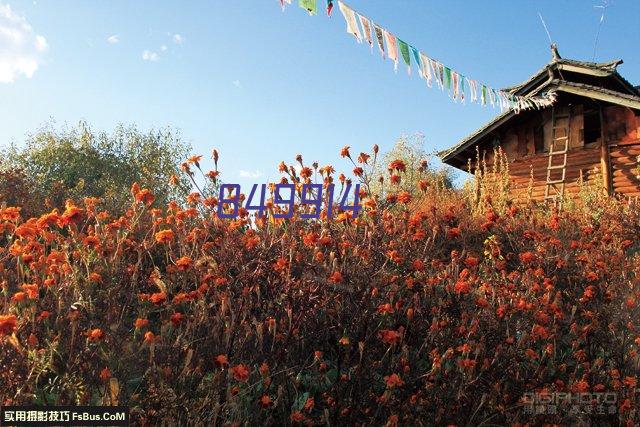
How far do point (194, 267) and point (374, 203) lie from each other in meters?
1.49

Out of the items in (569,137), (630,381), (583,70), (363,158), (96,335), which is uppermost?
(583,70)

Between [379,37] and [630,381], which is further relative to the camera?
[379,37]

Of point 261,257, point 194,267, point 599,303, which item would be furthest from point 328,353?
point 599,303

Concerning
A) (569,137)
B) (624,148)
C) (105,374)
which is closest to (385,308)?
(105,374)

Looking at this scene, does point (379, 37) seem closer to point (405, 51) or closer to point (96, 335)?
point (405, 51)

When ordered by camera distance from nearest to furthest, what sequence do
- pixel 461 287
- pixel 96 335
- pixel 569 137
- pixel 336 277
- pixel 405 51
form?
pixel 96 335 < pixel 336 277 < pixel 461 287 < pixel 405 51 < pixel 569 137

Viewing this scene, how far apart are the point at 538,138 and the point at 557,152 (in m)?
1.11

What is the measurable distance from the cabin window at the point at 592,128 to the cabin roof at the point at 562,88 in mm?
921

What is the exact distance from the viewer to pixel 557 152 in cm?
1683

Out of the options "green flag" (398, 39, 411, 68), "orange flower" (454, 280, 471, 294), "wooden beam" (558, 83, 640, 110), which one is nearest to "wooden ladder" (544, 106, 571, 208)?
"wooden beam" (558, 83, 640, 110)

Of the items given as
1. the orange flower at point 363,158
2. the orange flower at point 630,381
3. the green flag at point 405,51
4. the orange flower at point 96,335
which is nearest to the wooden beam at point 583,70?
the green flag at point 405,51

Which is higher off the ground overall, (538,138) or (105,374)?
(538,138)

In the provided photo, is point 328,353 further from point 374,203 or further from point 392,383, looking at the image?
point 374,203

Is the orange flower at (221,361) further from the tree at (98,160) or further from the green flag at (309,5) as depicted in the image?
the tree at (98,160)
